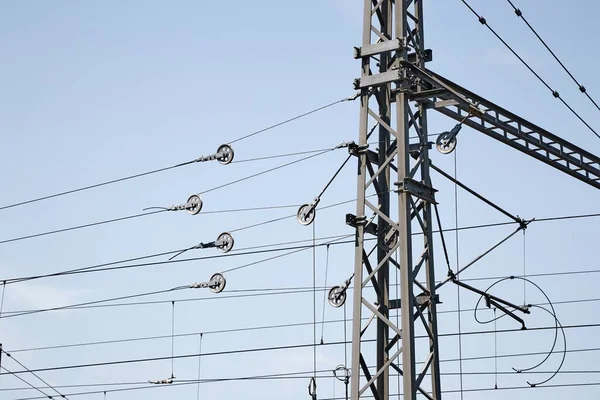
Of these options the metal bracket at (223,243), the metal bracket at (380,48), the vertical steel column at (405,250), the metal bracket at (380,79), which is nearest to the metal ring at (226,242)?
the metal bracket at (223,243)

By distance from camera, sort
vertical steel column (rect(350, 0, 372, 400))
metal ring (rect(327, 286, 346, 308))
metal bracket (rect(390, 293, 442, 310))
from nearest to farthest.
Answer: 1. vertical steel column (rect(350, 0, 372, 400))
2. metal bracket (rect(390, 293, 442, 310))
3. metal ring (rect(327, 286, 346, 308))

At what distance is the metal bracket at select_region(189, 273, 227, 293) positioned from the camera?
24.0 m

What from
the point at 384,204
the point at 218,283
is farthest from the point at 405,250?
the point at 218,283

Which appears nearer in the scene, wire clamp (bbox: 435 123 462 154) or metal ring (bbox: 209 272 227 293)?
wire clamp (bbox: 435 123 462 154)

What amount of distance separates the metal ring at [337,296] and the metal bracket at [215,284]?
5620mm

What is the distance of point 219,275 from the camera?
24.0 metres

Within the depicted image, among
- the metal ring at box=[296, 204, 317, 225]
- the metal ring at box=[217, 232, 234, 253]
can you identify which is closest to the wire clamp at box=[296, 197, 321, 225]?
the metal ring at box=[296, 204, 317, 225]

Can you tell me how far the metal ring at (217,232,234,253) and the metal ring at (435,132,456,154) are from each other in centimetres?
649

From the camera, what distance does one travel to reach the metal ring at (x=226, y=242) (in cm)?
2322

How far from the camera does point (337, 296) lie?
18.6m

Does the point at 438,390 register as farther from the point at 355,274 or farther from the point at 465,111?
the point at 465,111

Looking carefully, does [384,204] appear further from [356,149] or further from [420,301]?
[420,301]

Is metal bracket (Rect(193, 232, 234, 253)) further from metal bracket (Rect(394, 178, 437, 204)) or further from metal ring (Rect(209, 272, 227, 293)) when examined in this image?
metal bracket (Rect(394, 178, 437, 204))

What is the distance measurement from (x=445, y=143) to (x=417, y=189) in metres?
1.46
